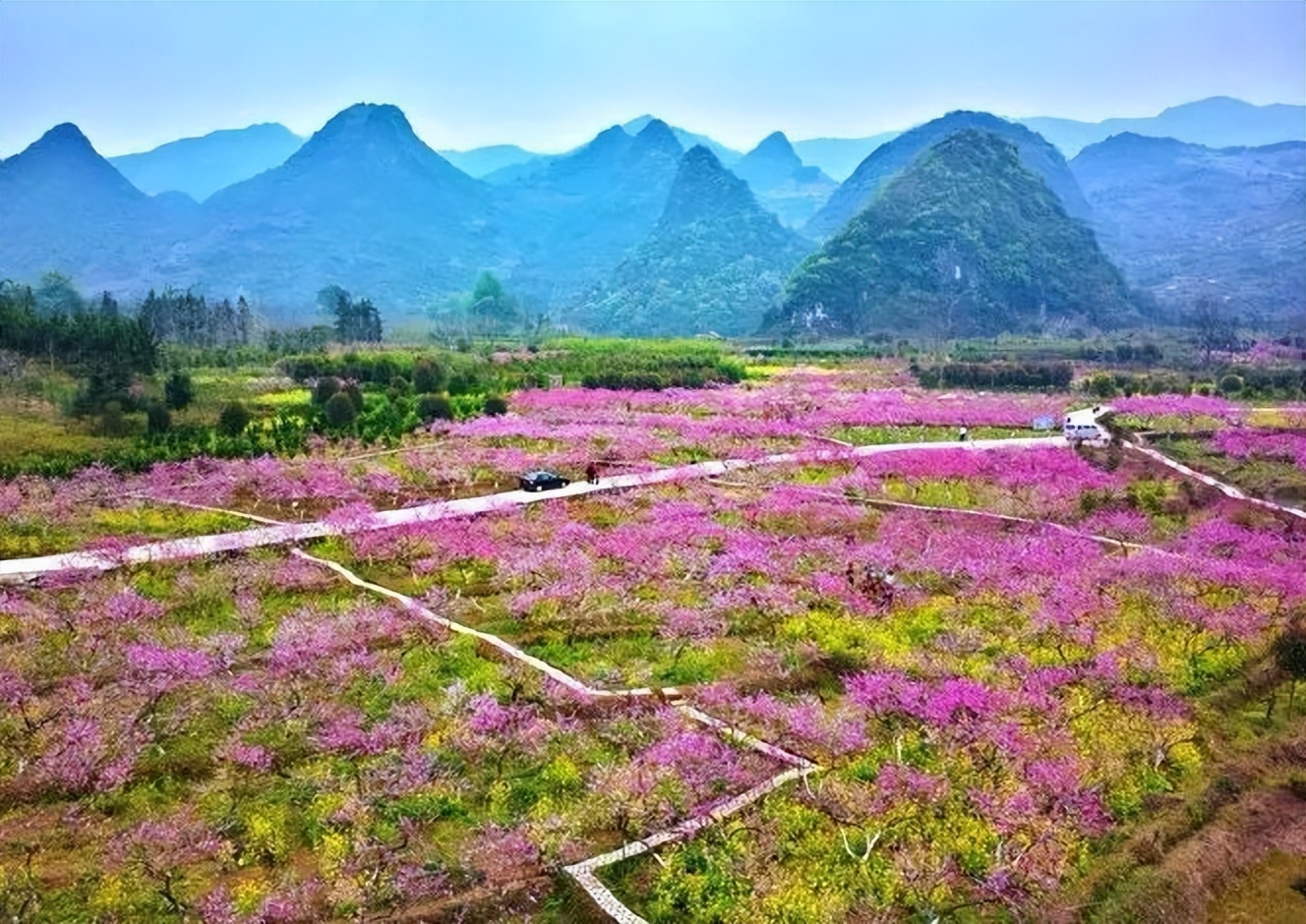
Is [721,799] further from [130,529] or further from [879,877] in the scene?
[130,529]

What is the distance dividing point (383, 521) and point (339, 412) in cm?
1699

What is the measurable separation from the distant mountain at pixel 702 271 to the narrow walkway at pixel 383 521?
10267 cm

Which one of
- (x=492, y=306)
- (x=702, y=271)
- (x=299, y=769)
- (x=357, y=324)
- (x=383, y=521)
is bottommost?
(x=299, y=769)

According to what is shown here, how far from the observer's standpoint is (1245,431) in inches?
1795

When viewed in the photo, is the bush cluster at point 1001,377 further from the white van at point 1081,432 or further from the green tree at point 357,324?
the green tree at point 357,324

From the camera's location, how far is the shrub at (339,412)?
43969 millimetres

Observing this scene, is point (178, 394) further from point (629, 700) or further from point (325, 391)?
point (629, 700)

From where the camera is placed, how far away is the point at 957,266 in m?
132

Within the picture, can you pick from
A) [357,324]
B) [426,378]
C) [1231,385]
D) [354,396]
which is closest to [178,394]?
[354,396]

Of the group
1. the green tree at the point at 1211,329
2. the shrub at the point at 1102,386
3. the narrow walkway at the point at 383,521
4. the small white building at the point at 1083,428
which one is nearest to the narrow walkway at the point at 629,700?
the narrow walkway at the point at 383,521

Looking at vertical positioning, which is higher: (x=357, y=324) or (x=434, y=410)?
(x=357, y=324)

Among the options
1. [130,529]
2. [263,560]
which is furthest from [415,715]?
[130,529]

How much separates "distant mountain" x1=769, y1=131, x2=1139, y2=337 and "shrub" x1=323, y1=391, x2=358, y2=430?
284 ft

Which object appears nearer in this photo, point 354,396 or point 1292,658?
point 1292,658
